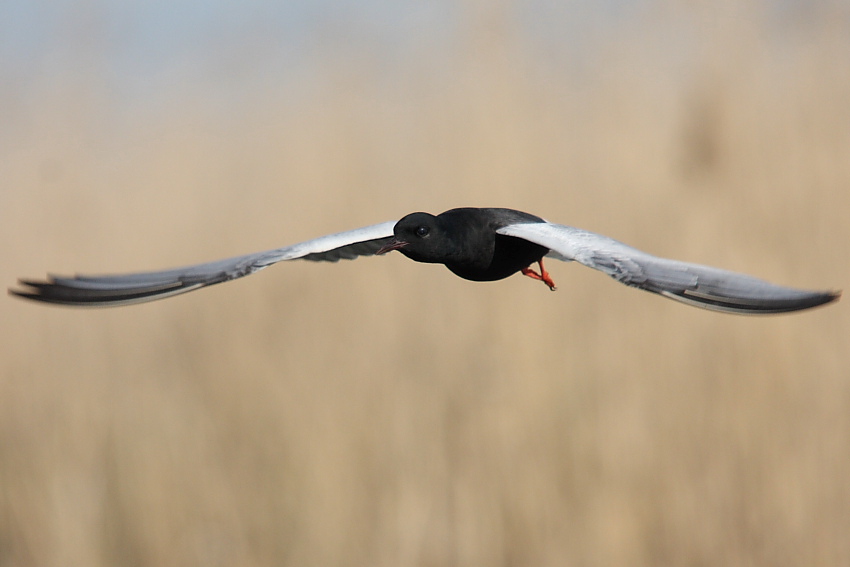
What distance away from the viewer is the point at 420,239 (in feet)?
5.16

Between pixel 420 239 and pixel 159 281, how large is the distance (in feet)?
2.26

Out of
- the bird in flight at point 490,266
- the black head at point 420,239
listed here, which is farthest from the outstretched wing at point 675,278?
the black head at point 420,239

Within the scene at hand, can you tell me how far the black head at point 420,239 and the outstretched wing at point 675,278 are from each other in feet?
0.49

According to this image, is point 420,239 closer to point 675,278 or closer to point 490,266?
point 490,266

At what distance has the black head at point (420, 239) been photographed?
157 centimetres

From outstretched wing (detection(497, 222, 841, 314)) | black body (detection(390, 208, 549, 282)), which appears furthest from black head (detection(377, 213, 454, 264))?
outstretched wing (detection(497, 222, 841, 314))

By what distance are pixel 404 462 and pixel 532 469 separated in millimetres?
509

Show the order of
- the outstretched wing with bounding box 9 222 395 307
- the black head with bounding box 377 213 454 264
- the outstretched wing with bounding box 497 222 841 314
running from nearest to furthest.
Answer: the outstretched wing with bounding box 497 222 841 314, the black head with bounding box 377 213 454 264, the outstretched wing with bounding box 9 222 395 307

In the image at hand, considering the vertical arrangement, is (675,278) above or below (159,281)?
below

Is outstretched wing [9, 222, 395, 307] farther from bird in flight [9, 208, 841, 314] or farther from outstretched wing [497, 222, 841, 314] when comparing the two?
outstretched wing [497, 222, 841, 314]

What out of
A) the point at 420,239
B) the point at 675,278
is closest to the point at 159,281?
the point at 420,239

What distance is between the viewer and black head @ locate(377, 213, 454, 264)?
1.57 meters

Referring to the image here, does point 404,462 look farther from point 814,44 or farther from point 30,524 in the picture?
point 814,44

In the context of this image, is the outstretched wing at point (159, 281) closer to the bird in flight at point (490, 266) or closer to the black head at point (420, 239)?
the bird in flight at point (490, 266)
